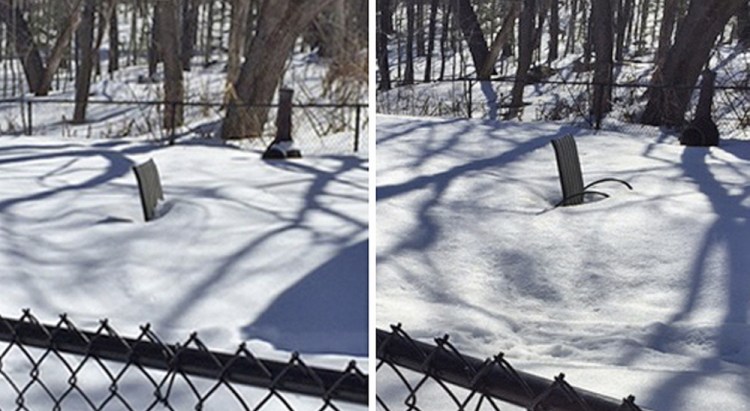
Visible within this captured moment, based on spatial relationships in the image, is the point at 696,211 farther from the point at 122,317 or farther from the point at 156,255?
the point at 156,255

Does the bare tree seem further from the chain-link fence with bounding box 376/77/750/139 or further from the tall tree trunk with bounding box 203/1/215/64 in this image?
the chain-link fence with bounding box 376/77/750/139

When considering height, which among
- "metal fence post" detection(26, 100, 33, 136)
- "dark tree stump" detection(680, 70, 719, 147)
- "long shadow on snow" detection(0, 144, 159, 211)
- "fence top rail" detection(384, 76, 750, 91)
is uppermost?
"fence top rail" detection(384, 76, 750, 91)

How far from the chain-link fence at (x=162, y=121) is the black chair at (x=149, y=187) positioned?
301 millimetres

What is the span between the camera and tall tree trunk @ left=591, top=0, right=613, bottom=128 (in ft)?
4.56

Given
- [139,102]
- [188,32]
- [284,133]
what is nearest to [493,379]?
[284,133]

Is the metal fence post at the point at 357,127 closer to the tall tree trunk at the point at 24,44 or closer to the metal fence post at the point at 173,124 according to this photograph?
the metal fence post at the point at 173,124

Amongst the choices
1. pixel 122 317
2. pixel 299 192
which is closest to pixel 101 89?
pixel 299 192

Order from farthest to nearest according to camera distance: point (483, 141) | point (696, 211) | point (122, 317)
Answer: point (122, 317) → point (696, 211) → point (483, 141)

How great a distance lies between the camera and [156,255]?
2213 mm

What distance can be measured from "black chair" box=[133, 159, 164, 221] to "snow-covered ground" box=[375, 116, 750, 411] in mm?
1347

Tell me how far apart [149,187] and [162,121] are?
0.69 meters

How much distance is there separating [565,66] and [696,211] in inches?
9.6

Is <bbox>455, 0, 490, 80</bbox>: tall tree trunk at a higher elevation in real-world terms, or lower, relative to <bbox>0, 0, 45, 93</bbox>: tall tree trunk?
higher

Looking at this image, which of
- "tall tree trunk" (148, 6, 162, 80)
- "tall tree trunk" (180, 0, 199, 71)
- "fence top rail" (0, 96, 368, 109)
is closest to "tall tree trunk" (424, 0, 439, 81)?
"fence top rail" (0, 96, 368, 109)
